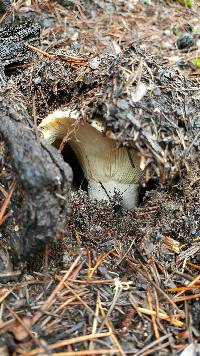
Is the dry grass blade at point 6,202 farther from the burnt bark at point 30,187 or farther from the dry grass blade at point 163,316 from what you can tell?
the dry grass blade at point 163,316

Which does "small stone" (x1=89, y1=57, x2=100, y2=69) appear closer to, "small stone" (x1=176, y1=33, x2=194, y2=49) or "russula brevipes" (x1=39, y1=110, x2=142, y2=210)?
"russula brevipes" (x1=39, y1=110, x2=142, y2=210)

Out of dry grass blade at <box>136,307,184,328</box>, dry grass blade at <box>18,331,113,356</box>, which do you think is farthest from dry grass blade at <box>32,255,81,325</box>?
dry grass blade at <box>136,307,184,328</box>

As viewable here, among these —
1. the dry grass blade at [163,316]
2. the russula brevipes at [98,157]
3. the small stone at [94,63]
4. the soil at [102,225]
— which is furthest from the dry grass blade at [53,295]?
the small stone at [94,63]

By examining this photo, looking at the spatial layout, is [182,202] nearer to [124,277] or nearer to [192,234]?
[192,234]

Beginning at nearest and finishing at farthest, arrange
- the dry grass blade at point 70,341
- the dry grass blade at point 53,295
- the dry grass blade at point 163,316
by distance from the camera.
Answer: the dry grass blade at point 70,341 < the dry grass blade at point 53,295 < the dry grass blade at point 163,316

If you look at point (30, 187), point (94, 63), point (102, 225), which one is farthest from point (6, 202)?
point (94, 63)

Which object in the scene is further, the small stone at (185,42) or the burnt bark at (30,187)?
the small stone at (185,42)
